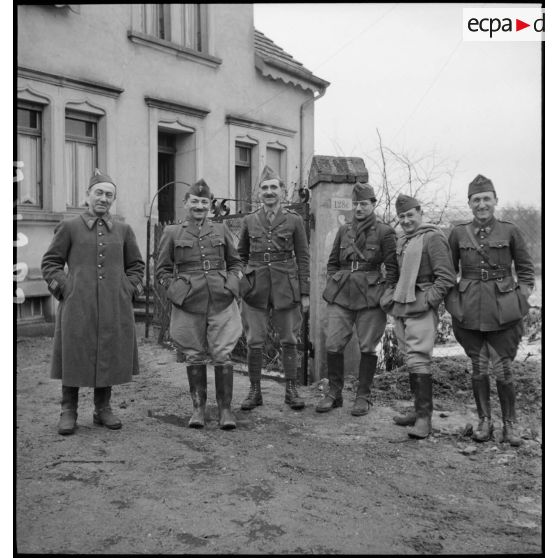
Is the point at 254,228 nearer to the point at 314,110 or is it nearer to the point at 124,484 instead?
the point at 124,484

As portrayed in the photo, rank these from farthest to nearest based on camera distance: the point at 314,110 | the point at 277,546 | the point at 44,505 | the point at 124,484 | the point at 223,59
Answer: the point at 314,110
the point at 223,59
the point at 124,484
the point at 44,505
the point at 277,546

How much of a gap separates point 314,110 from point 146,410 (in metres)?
8.56

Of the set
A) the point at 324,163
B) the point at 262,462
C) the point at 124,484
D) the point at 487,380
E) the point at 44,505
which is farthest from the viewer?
the point at 324,163

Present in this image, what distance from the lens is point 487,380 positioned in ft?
15.0

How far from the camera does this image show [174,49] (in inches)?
429

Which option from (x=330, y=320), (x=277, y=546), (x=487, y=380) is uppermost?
(x=330, y=320)

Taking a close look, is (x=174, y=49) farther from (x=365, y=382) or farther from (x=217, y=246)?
(x=365, y=382)

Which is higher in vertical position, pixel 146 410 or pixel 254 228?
pixel 254 228

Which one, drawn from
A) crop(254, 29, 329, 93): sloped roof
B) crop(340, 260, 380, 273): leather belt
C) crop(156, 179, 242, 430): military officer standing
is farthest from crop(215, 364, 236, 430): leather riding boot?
crop(254, 29, 329, 93): sloped roof

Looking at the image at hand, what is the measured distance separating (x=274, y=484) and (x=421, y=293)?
1.92 metres

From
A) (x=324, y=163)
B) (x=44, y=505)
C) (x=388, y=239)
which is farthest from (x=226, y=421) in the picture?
(x=324, y=163)

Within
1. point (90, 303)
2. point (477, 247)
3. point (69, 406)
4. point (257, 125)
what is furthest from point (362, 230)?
point (257, 125)

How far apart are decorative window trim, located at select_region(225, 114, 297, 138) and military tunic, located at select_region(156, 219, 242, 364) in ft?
24.7

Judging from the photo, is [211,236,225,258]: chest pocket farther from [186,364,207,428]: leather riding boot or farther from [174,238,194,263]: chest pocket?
[186,364,207,428]: leather riding boot
